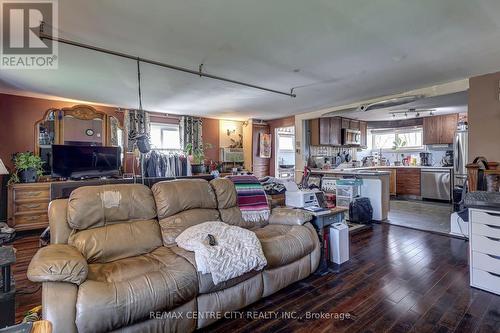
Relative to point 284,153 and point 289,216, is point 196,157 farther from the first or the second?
point 289,216

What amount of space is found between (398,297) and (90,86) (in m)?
4.88

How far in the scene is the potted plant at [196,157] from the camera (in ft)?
19.5

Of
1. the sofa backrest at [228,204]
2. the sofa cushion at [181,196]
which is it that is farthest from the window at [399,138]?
the sofa cushion at [181,196]

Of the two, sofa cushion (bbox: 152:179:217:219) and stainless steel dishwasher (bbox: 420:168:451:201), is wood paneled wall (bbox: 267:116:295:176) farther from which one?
sofa cushion (bbox: 152:179:217:219)

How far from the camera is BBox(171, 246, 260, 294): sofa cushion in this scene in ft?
6.03

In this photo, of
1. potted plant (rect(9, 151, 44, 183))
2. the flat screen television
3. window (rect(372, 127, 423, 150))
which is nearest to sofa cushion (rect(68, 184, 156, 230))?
the flat screen television

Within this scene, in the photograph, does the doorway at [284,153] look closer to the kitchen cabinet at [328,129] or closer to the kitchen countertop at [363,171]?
the kitchen cabinet at [328,129]

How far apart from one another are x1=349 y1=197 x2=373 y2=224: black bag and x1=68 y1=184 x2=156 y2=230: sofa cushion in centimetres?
376

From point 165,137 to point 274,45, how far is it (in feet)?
14.6

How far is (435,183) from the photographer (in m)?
6.55

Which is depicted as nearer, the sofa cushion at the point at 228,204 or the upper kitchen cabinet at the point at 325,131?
the sofa cushion at the point at 228,204

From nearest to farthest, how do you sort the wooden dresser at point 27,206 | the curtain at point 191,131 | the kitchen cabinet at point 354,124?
the wooden dresser at point 27,206 < the curtain at point 191,131 < the kitchen cabinet at point 354,124

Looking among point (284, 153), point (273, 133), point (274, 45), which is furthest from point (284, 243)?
point (284, 153)

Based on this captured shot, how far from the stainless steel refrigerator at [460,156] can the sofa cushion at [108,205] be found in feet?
22.9
